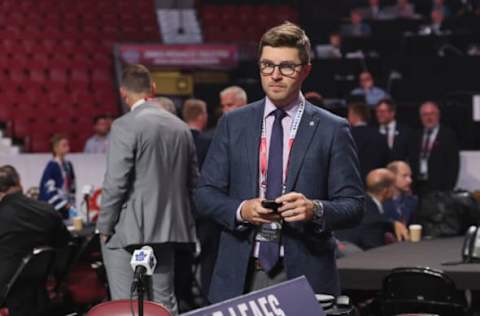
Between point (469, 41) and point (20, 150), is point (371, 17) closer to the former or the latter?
point (469, 41)

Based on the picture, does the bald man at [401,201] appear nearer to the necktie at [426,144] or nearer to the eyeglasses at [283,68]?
the necktie at [426,144]

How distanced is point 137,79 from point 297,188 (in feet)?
9.41

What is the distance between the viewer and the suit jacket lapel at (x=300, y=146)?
4.14m

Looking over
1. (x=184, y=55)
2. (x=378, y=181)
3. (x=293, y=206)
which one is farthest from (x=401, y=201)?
(x=184, y=55)

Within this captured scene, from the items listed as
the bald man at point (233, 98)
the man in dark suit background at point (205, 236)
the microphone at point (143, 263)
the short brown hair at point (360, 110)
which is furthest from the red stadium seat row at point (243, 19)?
the microphone at point (143, 263)

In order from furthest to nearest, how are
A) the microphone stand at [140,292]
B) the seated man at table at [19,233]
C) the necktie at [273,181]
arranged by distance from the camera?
the seated man at table at [19,233] → the necktie at [273,181] → the microphone stand at [140,292]

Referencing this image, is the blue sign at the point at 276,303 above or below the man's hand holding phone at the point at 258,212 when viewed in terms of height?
below

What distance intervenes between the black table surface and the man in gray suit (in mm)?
946

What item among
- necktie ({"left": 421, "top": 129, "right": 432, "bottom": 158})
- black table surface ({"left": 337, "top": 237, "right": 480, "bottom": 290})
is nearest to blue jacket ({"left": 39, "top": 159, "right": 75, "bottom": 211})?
necktie ({"left": 421, "top": 129, "right": 432, "bottom": 158})

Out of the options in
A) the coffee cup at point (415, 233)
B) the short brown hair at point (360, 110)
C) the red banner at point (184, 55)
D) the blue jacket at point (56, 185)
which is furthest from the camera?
the red banner at point (184, 55)

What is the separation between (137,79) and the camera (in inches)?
270

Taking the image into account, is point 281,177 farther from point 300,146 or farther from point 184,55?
point 184,55

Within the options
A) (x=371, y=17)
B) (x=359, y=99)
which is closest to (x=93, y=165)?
(x=359, y=99)

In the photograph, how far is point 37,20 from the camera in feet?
59.6
